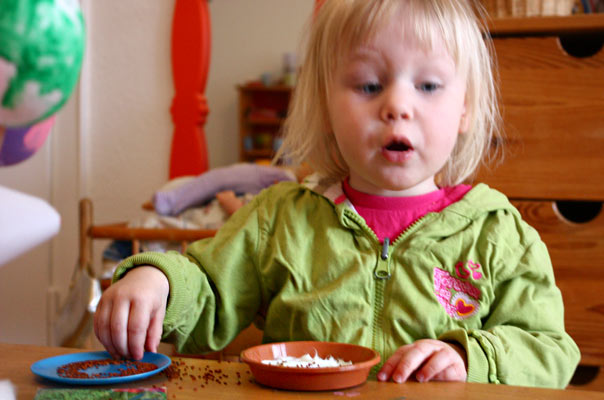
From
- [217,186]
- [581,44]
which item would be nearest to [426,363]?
[581,44]

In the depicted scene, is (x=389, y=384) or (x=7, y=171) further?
(x=7, y=171)

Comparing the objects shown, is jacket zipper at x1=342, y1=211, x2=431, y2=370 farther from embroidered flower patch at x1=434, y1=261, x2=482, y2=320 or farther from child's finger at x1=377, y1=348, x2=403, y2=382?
child's finger at x1=377, y1=348, x2=403, y2=382

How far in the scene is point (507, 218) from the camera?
0.80m

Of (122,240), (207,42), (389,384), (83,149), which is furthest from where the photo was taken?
(83,149)

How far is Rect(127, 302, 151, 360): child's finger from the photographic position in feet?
1.82

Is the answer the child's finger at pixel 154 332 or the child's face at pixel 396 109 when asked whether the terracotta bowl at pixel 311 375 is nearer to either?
the child's finger at pixel 154 332

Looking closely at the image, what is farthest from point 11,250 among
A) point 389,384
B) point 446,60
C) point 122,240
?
point 122,240

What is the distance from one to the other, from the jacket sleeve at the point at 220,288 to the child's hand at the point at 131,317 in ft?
0.32

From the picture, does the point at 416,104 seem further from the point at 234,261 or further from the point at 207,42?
the point at 207,42

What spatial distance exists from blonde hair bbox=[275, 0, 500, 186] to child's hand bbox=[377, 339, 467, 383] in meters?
0.36

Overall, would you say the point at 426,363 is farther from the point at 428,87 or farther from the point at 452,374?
the point at 428,87

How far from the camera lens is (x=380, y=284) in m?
0.75

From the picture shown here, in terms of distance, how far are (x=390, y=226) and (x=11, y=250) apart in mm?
549

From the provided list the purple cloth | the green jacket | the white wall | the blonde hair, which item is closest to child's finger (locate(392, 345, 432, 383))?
the green jacket
